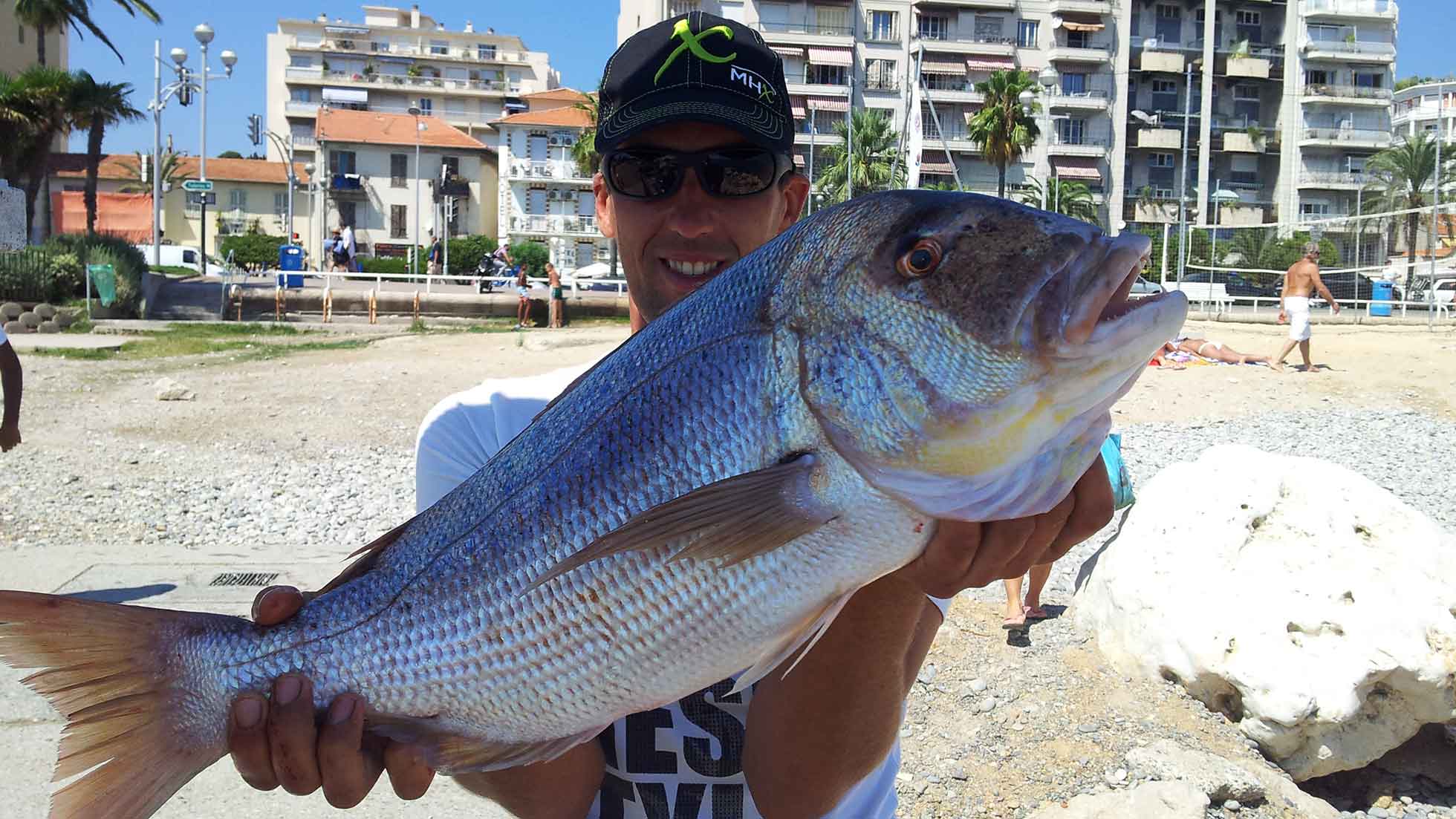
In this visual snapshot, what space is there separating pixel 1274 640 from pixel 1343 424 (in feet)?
33.2

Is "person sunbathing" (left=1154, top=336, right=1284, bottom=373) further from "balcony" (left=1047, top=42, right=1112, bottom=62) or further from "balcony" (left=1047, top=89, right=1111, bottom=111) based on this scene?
"balcony" (left=1047, top=42, right=1112, bottom=62)

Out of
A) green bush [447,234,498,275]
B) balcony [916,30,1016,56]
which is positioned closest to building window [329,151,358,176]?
green bush [447,234,498,275]

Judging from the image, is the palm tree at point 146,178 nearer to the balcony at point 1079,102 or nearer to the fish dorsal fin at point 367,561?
the balcony at point 1079,102

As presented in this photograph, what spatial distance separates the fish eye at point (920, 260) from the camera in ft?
4.77

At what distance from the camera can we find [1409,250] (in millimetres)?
41156

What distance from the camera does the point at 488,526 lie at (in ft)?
5.49

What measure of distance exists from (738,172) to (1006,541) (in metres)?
1.26

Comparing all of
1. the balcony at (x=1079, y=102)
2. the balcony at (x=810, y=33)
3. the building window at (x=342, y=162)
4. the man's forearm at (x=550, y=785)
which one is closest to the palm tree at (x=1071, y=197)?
the balcony at (x=1079, y=102)

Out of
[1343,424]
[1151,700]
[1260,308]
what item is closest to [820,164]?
[1260,308]

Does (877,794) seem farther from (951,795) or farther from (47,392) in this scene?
(47,392)

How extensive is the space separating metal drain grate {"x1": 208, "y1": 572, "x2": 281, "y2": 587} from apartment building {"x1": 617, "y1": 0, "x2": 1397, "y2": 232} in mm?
64640

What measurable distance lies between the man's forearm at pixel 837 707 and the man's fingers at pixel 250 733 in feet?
2.88

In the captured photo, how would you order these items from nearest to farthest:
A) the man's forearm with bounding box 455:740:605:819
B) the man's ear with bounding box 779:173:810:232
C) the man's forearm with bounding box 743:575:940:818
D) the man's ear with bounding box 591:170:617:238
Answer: the man's forearm with bounding box 743:575:940:818
the man's forearm with bounding box 455:740:605:819
the man's ear with bounding box 779:173:810:232
the man's ear with bounding box 591:170:617:238

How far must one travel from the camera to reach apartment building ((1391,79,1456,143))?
91688 mm
